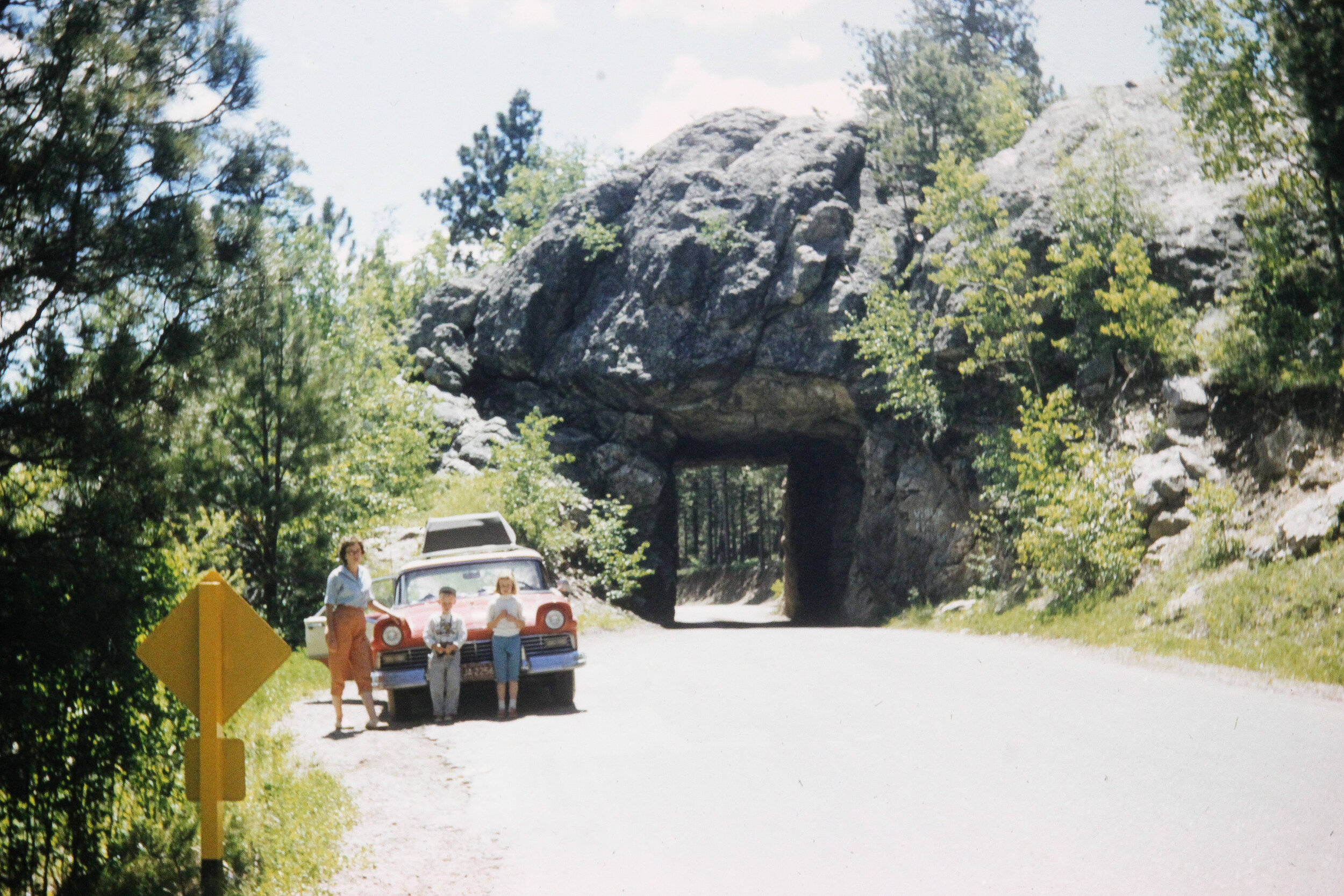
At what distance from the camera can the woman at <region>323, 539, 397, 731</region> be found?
9734mm

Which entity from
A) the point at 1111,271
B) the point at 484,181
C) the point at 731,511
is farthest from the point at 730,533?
the point at 1111,271

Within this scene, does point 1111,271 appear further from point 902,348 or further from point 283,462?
point 283,462

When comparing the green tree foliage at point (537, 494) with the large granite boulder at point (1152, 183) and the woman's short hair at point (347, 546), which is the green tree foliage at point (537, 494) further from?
the woman's short hair at point (347, 546)

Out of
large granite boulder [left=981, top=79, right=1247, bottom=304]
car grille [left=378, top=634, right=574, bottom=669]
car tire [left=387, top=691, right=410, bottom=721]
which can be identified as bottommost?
car tire [left=387, top=691, right=410, bottom=721]

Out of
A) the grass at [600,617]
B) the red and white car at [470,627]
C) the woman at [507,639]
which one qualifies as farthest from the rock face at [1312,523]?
the grass at [600,617]

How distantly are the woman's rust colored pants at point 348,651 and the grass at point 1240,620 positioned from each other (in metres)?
8.56

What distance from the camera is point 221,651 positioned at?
485 centimetres

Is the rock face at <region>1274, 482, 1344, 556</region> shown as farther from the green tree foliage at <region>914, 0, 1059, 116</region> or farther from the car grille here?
the green tree foliage at <region>914, 0, 1059, 116</region>

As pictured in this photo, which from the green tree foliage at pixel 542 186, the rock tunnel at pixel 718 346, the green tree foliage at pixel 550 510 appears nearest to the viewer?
the green tree foliage at pixel 550 510

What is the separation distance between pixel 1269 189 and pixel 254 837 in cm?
1707

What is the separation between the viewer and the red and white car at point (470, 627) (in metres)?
10.4

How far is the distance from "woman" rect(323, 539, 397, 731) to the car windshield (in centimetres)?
196

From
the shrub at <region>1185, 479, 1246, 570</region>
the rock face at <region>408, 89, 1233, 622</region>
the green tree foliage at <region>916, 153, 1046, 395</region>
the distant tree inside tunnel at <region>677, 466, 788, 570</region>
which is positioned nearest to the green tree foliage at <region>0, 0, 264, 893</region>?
the shrub at <region>1185, 479, 1246, 570</region>

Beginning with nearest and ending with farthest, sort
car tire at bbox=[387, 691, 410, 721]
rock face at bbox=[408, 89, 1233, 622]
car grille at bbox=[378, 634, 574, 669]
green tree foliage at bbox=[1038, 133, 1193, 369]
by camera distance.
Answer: car grille at bbox=[378, 634, 574, 669], car tire at bbox=[387, 691, 410, 721], green tree foliage at bbox=[1038, 133, 1193, 369], rock face at bbox=[408, 89, 1233, 622]
